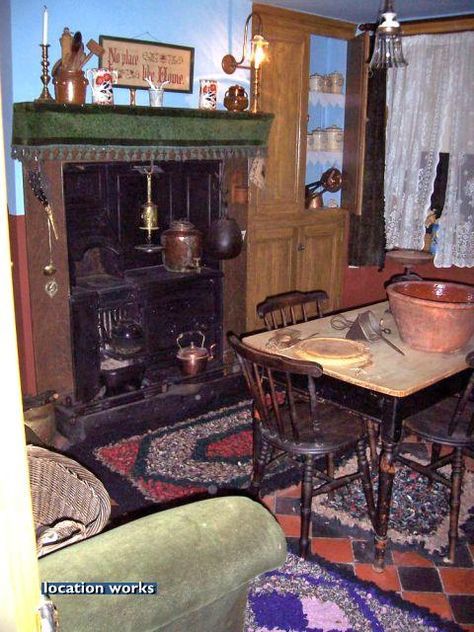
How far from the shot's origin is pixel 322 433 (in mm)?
2432

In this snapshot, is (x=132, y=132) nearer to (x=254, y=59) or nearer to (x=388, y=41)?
(x=254, y=59)

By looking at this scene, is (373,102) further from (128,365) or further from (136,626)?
(136,626)

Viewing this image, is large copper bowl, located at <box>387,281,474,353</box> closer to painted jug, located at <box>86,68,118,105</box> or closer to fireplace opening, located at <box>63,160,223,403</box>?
fireplace opening, located at <box>63,160,223,403</box>

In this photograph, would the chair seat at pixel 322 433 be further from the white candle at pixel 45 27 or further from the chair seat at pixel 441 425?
the white candle at pixel 45 27

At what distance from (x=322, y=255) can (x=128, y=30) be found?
6.76 feet

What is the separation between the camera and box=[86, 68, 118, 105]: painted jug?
321 centimetres

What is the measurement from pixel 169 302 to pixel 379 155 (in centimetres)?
199

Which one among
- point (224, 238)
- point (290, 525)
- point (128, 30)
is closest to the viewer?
point (290, 525)

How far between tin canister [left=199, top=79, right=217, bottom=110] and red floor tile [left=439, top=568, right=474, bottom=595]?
2.75m

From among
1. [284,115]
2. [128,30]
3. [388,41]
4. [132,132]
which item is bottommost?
[132,132]

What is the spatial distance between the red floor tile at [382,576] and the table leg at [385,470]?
2 centimetres

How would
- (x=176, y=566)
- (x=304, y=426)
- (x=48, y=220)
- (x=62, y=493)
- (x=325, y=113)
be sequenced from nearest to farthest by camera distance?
(x=176, y=566) < (x=62, y=493) < (x=304, y=426) < (x=48, y=220) < (x=325, y=113)

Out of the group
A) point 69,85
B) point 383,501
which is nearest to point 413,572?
point 383,501

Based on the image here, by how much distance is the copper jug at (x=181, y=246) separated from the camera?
3.72 m
